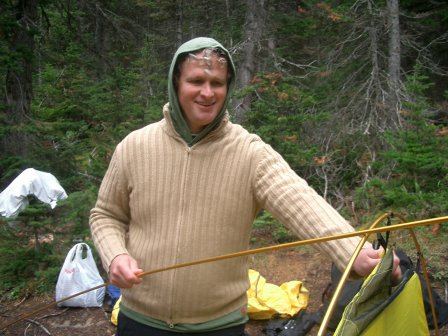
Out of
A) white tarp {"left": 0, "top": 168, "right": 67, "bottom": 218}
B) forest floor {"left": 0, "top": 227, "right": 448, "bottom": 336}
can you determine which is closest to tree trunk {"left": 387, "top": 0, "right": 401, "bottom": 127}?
forest floor {"left": 0, "top": 227, "right": 448, "bottom": 336}

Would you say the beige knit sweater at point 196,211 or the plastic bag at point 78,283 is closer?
the beige knit sweater at point 196,211

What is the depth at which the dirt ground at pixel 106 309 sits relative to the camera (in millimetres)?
4547

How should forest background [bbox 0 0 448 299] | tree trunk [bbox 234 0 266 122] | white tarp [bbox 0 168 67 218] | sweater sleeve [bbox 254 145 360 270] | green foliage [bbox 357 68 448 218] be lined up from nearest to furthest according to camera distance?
sweater sleeve [bbox 254 145 360 270] → white tarp [bbox 0 168 67 218] → green foliage [bbox 357 68 448 218] → forest background [bbox 0 0 448 299] → tree trunk [bbox 234 0 266 122]

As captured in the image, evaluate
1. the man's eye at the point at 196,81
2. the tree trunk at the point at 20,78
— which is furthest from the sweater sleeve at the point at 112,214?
the tree trunk at the point at 20,78

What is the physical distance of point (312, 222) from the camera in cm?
156

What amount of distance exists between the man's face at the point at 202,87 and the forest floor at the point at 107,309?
303 centimetres

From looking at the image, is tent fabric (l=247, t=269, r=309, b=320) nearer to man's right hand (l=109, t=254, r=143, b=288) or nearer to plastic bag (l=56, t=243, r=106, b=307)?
plastic bag (l=56, t=243, r=106, b=307)

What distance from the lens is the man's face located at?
1.74 meters

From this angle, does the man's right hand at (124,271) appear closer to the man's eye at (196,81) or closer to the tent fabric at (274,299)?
the man's eye at (196,81)

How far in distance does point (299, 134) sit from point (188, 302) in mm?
6411

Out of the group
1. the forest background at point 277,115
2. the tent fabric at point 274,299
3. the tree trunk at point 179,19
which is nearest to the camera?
the tent fabric at point 274,299

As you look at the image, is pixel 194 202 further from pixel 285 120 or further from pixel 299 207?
pixel 285 120

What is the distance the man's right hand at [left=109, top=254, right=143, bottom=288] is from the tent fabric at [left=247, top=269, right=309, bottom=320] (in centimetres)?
286

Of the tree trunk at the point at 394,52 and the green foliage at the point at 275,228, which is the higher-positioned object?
the tree trunk at the point at 394,52
